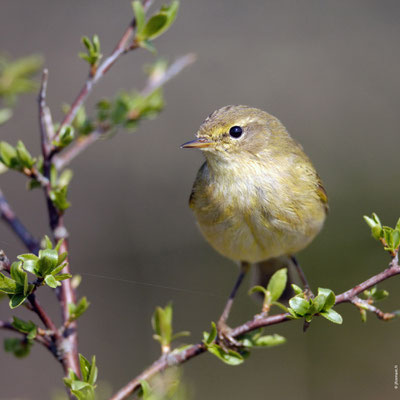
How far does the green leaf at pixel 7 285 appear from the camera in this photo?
1.52 metres

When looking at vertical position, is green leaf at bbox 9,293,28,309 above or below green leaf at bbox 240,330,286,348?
above

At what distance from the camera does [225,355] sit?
201 cm

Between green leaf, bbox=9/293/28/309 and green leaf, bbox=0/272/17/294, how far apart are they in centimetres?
2

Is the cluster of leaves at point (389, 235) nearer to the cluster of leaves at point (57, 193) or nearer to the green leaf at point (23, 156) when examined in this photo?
the cluster of leaves at point (57, 193)

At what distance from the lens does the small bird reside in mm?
2668

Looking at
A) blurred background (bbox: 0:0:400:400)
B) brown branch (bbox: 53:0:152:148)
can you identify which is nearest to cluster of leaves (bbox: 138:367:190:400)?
brown branch (bbox: 53:0:152:148)

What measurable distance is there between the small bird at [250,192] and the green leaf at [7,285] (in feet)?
4.10

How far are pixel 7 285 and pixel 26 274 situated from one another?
0.07 m

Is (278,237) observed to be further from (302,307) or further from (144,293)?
(144,293)

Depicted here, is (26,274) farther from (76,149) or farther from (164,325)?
(76,149)

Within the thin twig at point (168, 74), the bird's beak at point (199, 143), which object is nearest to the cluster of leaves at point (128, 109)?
the thin twig at point (168, 74)

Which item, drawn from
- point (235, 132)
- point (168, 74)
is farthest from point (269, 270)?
point (168, 74)

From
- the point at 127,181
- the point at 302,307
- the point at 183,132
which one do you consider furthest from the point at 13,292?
the point at 183,132

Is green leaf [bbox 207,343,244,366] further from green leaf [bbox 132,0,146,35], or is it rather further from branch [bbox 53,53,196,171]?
green leaf [bbox 132,0,146,35]
